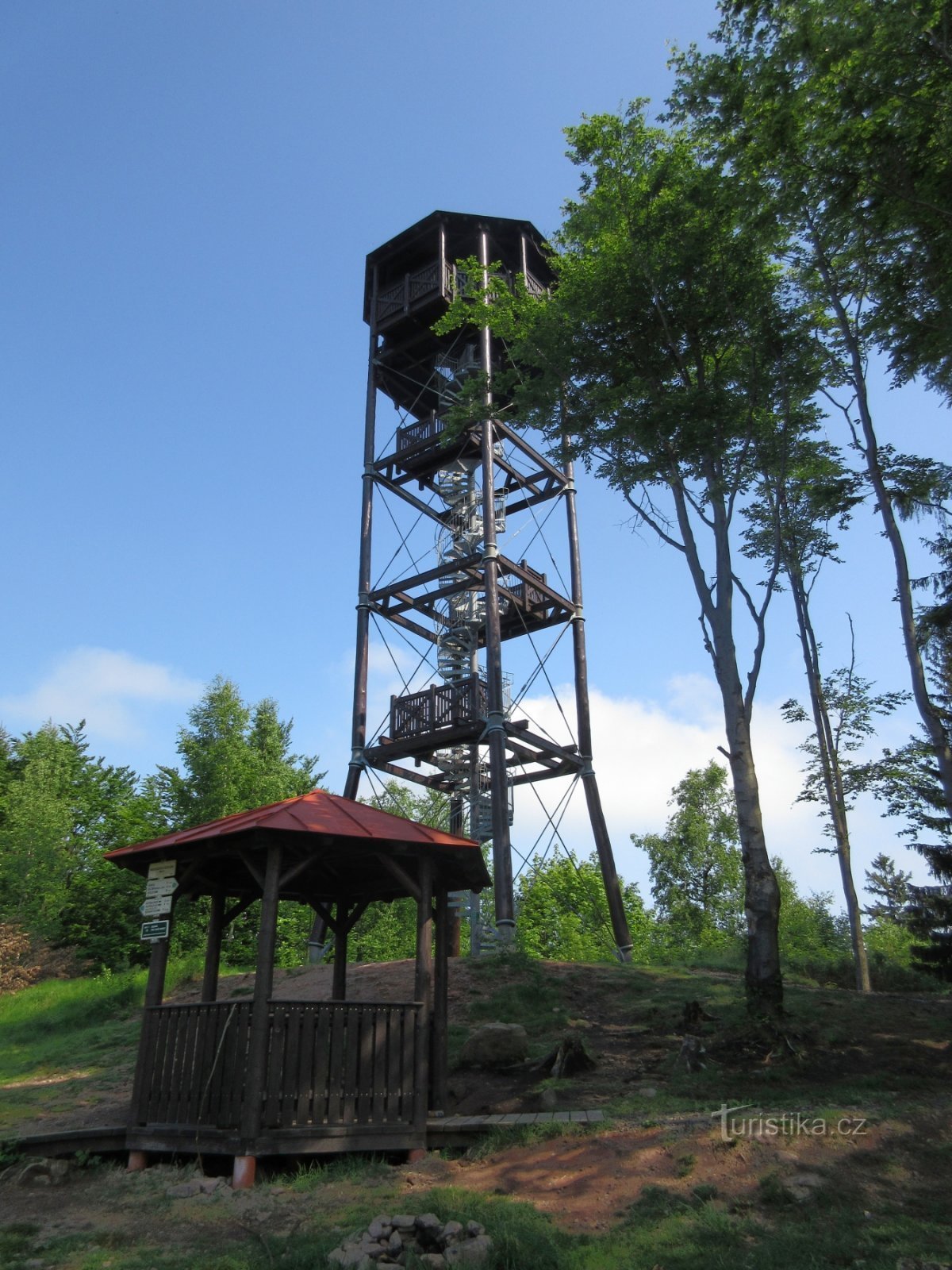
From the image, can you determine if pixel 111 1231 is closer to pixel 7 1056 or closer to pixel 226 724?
pixel 7 1056

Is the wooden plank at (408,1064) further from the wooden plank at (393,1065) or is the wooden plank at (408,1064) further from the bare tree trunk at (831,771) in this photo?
the bare tree trunk at (831,771)

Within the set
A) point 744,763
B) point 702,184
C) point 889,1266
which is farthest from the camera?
point 702,184

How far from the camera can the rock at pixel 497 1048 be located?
10438 mm

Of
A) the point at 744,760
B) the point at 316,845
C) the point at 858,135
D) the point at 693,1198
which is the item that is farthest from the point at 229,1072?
the point at 858,135

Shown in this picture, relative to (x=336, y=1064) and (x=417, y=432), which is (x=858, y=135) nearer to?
(x=336, y=1064)

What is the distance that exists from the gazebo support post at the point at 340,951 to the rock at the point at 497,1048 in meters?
1.64

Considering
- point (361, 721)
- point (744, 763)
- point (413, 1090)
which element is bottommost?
point (413, 1090)

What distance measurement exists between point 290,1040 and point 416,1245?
2.99 meters

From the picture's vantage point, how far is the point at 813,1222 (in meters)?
5.37

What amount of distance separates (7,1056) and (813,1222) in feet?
45.7

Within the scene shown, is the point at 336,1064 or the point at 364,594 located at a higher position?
the point at 364,594

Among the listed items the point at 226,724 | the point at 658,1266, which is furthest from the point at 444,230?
the point at 658,1266

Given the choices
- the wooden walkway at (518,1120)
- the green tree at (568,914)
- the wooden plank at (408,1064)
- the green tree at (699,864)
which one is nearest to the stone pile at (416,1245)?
the wooden walkway at (518,1120)

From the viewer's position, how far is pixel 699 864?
43.0m
